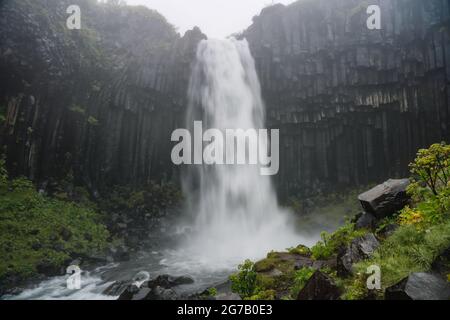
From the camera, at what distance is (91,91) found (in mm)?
29391

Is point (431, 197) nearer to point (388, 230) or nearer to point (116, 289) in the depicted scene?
point (388, 230)

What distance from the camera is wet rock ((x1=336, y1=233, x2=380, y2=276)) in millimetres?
8914

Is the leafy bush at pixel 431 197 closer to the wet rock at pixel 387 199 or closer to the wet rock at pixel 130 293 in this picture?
the wet rock at pixel 387 199

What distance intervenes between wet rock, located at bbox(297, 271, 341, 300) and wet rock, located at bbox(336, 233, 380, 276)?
1.07 meters

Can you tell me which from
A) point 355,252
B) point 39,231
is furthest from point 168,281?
point 39,231

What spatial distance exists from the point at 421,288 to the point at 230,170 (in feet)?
79.7

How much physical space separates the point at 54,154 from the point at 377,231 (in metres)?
Answer: 23.6

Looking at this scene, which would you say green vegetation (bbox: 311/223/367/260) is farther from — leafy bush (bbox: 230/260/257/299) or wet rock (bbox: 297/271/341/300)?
wet rock (bbox: 297/271/341/300)

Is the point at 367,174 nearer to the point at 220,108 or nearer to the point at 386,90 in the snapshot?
the point at 386,90

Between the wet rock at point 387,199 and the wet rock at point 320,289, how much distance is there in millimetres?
4705

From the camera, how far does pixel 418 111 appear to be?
27828 millimetres

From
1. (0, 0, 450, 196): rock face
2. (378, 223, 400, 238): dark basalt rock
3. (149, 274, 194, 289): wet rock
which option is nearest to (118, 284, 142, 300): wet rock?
(149, 274, 194, 289): wet rock
